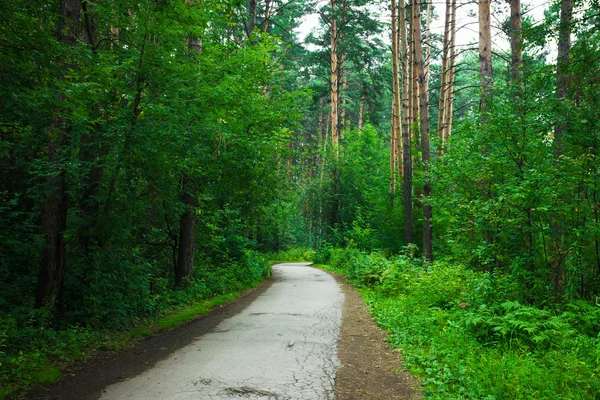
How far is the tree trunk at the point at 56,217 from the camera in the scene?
685 centimetres

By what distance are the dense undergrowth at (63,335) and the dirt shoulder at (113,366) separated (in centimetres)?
20

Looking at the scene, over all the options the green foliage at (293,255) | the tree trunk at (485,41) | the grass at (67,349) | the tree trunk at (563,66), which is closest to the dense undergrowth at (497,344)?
the tree trunk at (563,66)

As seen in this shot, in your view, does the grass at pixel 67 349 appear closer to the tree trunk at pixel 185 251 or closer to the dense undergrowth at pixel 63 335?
the dense undergrowth at pixel 63 335

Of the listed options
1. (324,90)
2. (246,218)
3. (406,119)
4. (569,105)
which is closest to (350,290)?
(246,218)

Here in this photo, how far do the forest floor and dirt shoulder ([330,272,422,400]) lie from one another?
0.01m

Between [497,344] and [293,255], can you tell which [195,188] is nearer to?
[497,344]

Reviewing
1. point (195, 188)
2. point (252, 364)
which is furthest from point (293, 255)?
point (252, 364)

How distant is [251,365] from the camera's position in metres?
6.05

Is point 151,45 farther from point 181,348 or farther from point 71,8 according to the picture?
point 181,348

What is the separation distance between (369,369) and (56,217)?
18.8ft

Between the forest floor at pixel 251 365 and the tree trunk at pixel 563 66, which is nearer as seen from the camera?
the forest floor at pixel 251 365

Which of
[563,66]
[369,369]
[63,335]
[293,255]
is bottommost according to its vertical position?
[293,255]

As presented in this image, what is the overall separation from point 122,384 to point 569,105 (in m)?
7.82

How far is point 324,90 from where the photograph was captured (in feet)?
104
